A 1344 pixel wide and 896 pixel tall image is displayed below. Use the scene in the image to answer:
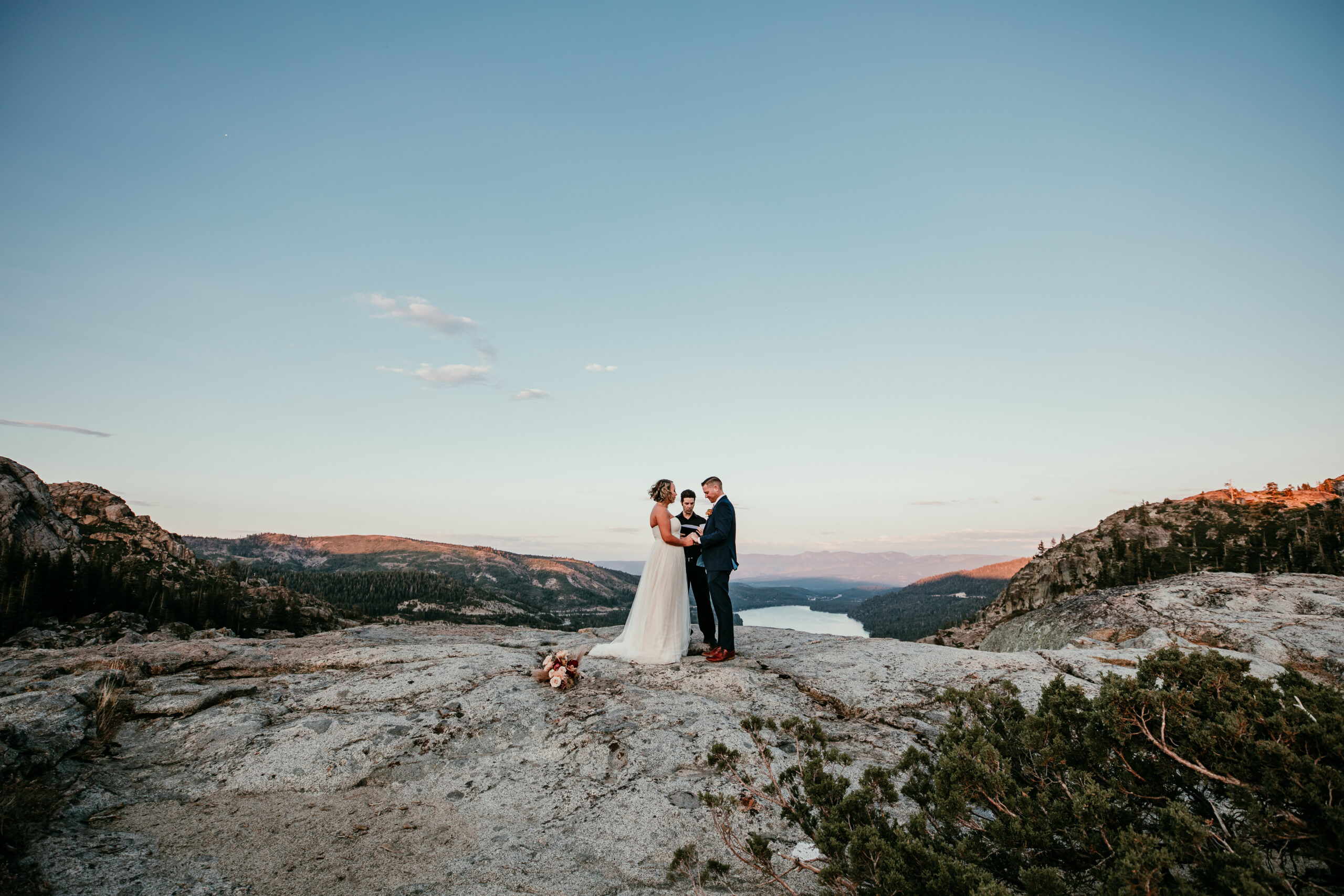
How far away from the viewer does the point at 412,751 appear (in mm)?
7484

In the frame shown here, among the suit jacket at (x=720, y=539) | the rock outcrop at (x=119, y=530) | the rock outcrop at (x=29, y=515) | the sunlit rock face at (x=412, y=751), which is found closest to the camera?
the sunlit rock face at (x=412, y=751)

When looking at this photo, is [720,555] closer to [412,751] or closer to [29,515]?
[412,751]

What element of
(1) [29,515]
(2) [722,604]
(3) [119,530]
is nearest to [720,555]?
(2) [722,604]

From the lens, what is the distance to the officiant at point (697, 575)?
11789 mm

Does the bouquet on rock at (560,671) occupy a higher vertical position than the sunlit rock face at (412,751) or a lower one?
higher

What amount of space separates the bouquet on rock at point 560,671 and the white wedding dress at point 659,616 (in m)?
1.50

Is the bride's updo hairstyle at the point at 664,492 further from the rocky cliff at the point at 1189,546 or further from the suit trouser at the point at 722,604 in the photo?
the rocky cliff at the point at 1189,546

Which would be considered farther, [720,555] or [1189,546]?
[1189,546]

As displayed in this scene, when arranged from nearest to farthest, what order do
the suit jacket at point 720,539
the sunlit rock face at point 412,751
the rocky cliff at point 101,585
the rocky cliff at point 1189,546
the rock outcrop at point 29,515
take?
1. the sunlit rock face at point 412,751
2. the suit jacket at point 720,539
3. the rocky cliff at point 1189,546
4. the rocky cliff at point 101,585
5. the rock outcrop at point 29,515

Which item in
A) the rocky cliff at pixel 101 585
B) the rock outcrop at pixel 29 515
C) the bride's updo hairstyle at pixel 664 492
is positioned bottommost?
the rocky cliff at pixel 101 585

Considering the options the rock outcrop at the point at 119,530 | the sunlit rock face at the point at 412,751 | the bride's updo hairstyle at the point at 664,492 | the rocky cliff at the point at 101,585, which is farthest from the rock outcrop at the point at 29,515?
the bride's updo hairstyle at the point at 664,492

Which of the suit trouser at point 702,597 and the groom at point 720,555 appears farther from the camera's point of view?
the suit trouser at point 702,597

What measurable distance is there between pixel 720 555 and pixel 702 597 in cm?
135

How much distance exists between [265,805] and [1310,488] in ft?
126
